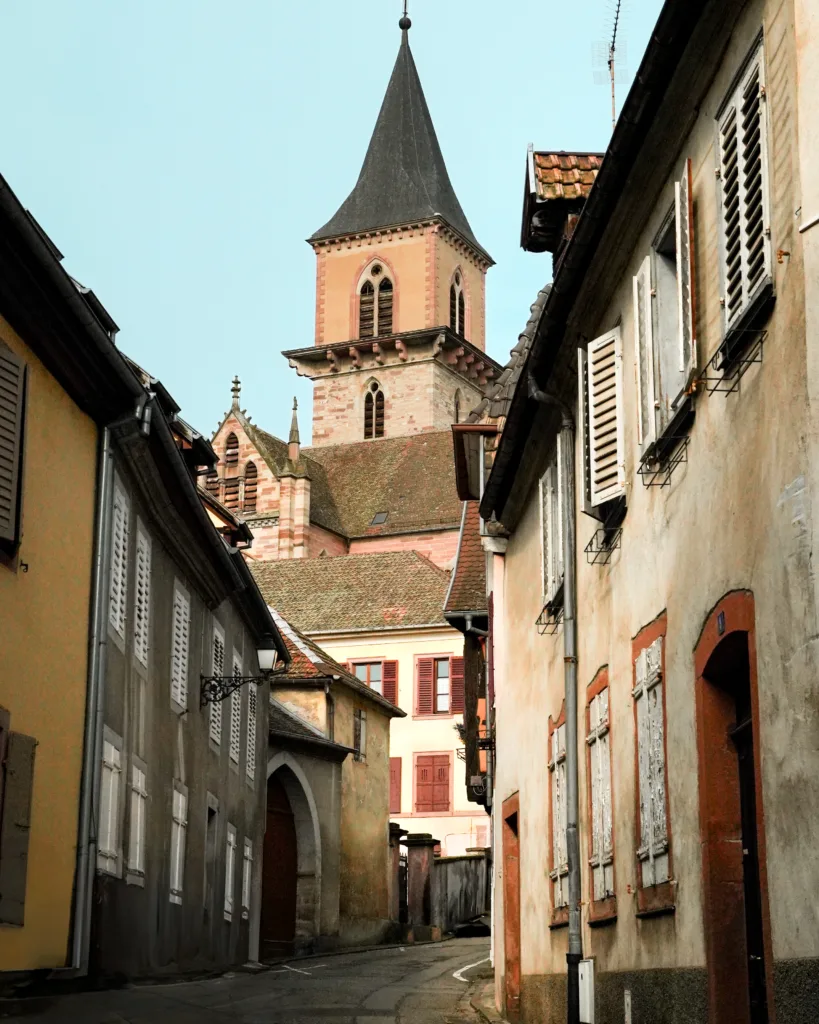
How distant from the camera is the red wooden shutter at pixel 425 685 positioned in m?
57.8

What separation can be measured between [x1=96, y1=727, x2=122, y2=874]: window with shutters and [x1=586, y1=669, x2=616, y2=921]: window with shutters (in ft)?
16.9

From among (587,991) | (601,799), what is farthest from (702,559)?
(587,991)

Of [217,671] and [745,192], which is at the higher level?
[217,671]

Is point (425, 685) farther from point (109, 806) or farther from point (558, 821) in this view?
point (558, 821)

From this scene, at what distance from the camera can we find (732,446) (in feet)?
27.2

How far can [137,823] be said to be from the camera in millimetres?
17766

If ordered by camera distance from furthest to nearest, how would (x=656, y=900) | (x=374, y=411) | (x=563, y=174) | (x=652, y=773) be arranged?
(x=374, y=411) → (x=563, y=174) → (x=652, y=773) → (x=656, y=900)

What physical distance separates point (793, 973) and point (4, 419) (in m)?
7.47

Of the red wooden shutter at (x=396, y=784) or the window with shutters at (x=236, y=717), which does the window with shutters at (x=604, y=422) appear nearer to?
the window with shutters at (x=236, y=717)

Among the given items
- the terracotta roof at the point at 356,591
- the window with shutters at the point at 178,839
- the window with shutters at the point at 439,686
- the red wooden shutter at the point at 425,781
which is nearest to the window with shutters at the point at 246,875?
the window with shutters at the point at 178,839

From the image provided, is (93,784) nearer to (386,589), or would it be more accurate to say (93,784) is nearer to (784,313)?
(784,313)

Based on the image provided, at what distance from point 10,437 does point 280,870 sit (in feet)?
79.4

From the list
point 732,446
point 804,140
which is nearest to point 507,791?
point 732,446

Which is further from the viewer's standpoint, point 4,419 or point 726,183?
point 4,419
